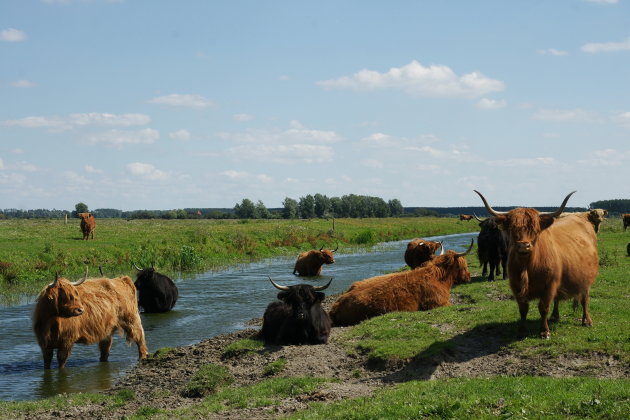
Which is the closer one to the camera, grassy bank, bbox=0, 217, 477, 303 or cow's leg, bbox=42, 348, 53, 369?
cow's leg, bbox=42, 348, 53, 369

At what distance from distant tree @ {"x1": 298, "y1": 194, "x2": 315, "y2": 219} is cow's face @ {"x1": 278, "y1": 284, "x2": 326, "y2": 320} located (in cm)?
9603

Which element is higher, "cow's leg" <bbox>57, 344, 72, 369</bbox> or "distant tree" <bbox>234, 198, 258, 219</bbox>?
"distant tree" <bbox>234, 198, 258, 219</bbox>

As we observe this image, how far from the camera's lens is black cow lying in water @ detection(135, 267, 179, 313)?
663 inches

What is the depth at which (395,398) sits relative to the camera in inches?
271

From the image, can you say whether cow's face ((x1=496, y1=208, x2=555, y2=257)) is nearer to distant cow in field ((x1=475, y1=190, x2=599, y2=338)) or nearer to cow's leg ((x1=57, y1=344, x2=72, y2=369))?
distant cow in field ((x1=475, y1=190, x2=599, y2=338))

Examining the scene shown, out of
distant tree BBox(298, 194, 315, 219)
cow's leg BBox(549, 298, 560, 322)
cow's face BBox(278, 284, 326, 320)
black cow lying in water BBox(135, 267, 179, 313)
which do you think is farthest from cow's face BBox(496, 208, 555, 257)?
distant tree BBox(298, 194, 315, 219)

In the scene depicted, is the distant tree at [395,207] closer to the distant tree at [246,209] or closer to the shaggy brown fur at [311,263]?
the distant tree at [246,209]

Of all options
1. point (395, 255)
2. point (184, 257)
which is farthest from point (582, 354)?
point (395, 255)

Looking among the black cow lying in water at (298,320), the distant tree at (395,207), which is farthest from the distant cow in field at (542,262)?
the distant tree at (395,207)

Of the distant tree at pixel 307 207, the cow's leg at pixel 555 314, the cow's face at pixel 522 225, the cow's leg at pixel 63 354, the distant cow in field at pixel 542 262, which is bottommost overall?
the cow's leg at pixel 63 354

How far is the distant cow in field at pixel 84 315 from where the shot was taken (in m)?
10.1

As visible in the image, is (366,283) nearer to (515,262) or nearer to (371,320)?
(371,320)

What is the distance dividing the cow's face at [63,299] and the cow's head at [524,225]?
6727 millimetres

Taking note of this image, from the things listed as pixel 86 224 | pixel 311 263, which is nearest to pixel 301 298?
pixel 311 263
